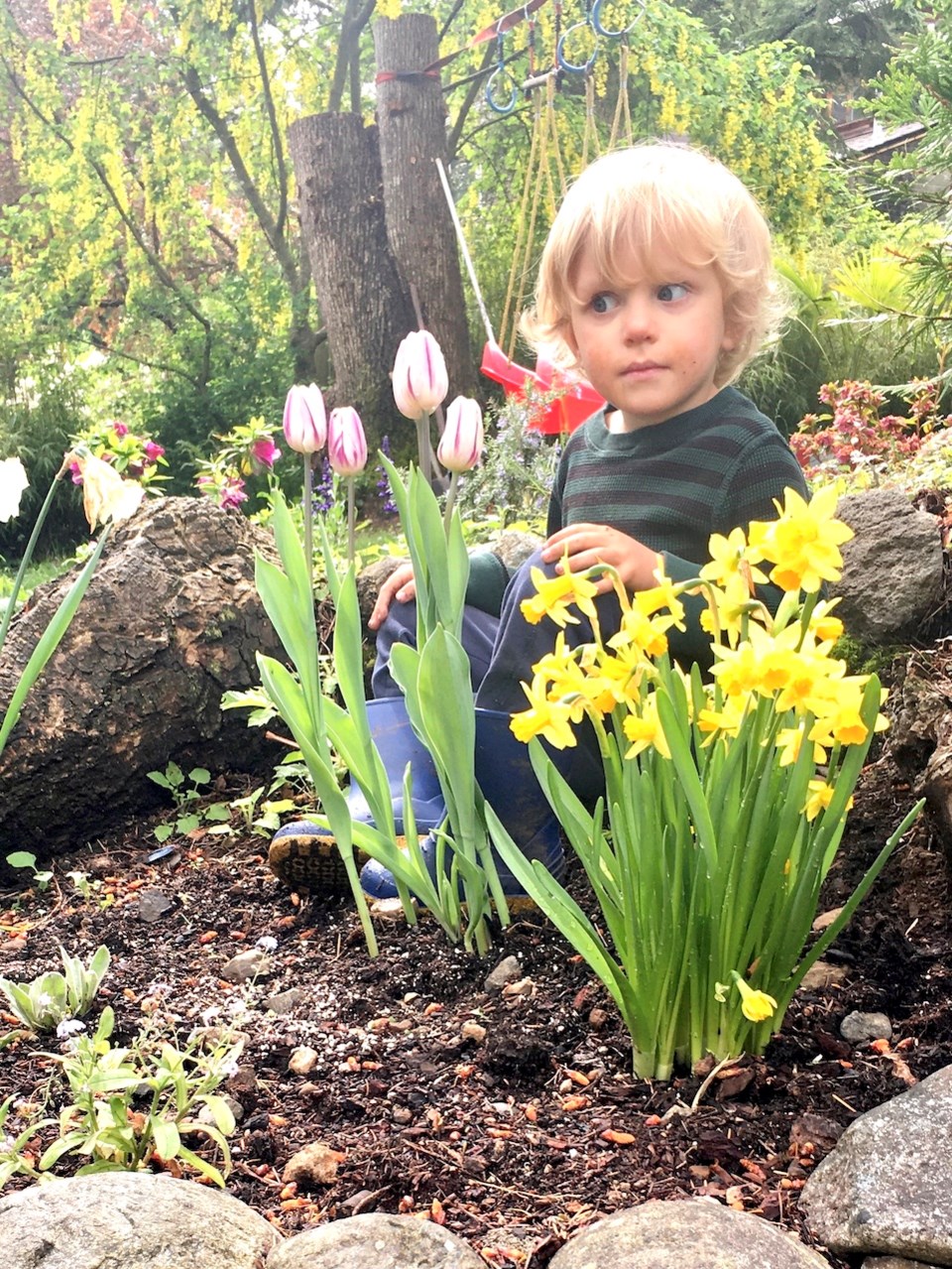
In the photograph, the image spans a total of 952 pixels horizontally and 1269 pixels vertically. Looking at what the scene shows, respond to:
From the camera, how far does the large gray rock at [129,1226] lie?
855mm

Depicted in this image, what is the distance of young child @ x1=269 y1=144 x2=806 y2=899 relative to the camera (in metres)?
1.42

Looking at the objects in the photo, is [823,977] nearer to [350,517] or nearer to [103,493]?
[350,517]

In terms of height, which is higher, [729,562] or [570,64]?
[570,64]

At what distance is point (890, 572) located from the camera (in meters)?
1.76

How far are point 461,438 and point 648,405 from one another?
321mm

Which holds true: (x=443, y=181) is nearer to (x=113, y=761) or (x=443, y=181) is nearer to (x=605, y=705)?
(x=113, y=761)

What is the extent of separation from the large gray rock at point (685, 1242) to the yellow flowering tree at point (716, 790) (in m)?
0.18

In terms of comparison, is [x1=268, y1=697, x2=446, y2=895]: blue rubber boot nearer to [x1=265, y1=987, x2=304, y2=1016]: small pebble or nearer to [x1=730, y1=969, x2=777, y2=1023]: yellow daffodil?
[x1=265, y1=987, x2=304, y2=1016]: small pebble

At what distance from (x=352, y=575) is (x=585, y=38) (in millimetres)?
6491

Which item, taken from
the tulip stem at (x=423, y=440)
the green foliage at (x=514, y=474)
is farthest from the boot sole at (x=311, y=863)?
the green foliage at (x=514, y=474)

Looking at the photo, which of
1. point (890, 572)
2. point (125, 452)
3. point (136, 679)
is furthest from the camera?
point (125, 452)

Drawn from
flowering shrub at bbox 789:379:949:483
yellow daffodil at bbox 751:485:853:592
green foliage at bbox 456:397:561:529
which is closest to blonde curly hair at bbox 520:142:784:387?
yellow daffodil at bbox 751:485:853:592

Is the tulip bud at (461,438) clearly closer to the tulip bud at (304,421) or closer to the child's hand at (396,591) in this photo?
the tulip bud at (304,421)

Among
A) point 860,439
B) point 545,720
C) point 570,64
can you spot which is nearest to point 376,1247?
point 545,720
